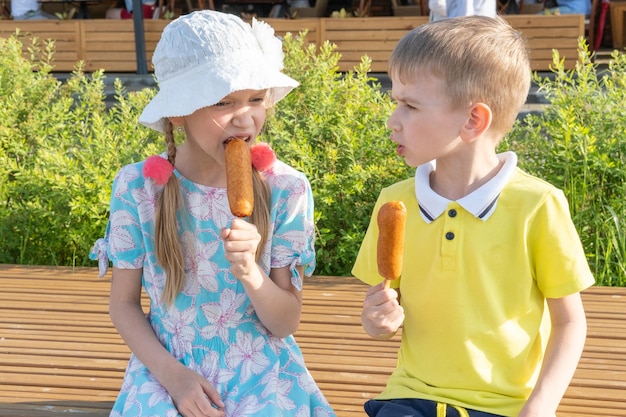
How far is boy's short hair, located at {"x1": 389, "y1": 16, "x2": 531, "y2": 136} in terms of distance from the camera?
2.03 m

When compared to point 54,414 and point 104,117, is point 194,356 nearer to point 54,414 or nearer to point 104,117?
point 54,414

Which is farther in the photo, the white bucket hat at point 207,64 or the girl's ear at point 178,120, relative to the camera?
the girl's ear at point 178,120

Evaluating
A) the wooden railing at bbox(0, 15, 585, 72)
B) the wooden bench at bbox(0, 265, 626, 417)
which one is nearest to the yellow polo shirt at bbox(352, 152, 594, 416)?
the wooden bench at bbox(0, 265, 626, 417)

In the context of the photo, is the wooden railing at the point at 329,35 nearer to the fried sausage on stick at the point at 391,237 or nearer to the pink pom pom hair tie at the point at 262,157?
the pink pom pom hair tie at the point at 262,157

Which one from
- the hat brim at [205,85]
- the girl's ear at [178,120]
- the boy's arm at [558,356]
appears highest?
the hat brim at [205,85]

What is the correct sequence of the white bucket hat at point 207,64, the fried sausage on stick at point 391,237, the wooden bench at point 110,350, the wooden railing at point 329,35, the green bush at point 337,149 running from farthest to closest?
the wooden railing at point 329,35, the green bush at point 337,149, the wooden bench at point 110,350, the white bucket hat at point 207,64, the fried sausage on stick at point 391,237

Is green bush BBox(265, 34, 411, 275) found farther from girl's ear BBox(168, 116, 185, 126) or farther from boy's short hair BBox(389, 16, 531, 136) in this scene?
boy's short hair BBox(389, 16, 531, 136)

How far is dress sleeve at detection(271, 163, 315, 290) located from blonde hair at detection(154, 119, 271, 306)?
0.04 m

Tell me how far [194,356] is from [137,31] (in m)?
7.02

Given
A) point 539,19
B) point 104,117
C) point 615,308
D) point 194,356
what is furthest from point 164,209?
point 539,19

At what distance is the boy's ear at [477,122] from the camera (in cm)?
204

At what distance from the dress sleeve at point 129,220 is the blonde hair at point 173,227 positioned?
1.7 inches

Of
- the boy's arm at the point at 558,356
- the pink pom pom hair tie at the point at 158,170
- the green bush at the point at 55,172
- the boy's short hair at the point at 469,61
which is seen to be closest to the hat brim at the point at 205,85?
the pink pom pom hair tie at the point at 158,170

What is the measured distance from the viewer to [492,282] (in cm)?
207
